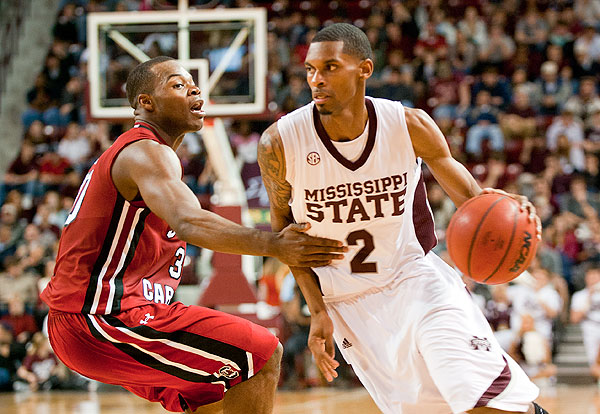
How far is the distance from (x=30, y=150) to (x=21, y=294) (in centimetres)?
360

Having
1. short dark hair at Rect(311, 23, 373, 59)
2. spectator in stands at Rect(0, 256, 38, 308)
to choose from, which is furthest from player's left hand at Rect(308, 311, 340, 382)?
spectator in stands at Rect(0, 256, 38, 308)

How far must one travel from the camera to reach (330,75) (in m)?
3.52

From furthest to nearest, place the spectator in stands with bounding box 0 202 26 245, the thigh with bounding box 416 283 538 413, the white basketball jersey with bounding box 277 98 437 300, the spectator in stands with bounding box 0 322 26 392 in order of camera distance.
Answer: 1. the spectator in stands with bounding box 0 202 26 245
2. the spectator in stands with bounding box 0 322 26 392
3. the white basketball jersey with bounding box 277 98 437 300
4. the thigh with bounding box 416 283 538 413

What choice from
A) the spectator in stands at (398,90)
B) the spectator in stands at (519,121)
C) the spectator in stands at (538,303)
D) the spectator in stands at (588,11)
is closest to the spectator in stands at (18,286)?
the spectator in stands at (398,90)

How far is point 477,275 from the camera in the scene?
3377mm

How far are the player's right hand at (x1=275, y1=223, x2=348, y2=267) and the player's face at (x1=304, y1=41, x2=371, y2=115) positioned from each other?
827 mm

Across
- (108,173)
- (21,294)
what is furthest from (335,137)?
(21,294)

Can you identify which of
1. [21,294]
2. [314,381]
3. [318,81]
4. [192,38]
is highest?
[192,38]

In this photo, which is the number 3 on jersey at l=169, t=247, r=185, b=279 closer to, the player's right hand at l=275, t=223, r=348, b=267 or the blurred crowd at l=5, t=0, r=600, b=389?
the player's right hand at l=275, t=223, r=348, b=267

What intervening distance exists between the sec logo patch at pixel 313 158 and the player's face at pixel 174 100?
56 cm

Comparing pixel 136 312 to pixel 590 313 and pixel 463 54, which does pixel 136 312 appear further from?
pixel 463 54

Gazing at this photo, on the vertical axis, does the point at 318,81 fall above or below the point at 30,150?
above

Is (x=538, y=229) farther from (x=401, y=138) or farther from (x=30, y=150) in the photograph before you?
(x=30, y=150)

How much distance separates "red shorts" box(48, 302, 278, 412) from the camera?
3.34m
